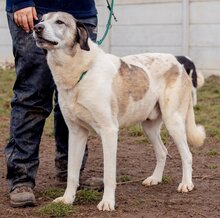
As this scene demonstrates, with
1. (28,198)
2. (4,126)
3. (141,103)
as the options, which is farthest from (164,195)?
(4,126)

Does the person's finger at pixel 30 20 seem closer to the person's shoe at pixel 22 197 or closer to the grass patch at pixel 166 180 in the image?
the person's shoe at pixel 22 197

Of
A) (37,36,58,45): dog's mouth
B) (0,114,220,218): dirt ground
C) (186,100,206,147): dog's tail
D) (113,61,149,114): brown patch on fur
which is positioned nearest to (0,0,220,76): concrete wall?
(0,114,220,218): dirt ground

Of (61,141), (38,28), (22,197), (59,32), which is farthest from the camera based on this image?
(61,141)

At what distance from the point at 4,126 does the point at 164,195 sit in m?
3.58

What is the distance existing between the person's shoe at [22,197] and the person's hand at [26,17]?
116 cm

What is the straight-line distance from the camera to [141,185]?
16.6ft

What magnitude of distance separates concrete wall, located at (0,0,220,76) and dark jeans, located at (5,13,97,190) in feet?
24.3

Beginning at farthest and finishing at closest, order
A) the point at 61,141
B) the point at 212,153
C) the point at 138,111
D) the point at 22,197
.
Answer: the point at 212,153
the point at 61,141
the point at 138,111
the point at 22,197

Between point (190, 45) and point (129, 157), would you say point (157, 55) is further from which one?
point (190, 45)

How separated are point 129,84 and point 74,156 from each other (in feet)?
2.18

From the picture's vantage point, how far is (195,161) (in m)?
5.99

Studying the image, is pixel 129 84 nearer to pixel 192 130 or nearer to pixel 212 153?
pixel 192 130

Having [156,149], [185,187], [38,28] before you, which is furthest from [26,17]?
[185,187]

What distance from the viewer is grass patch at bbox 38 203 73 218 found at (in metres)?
4.11
